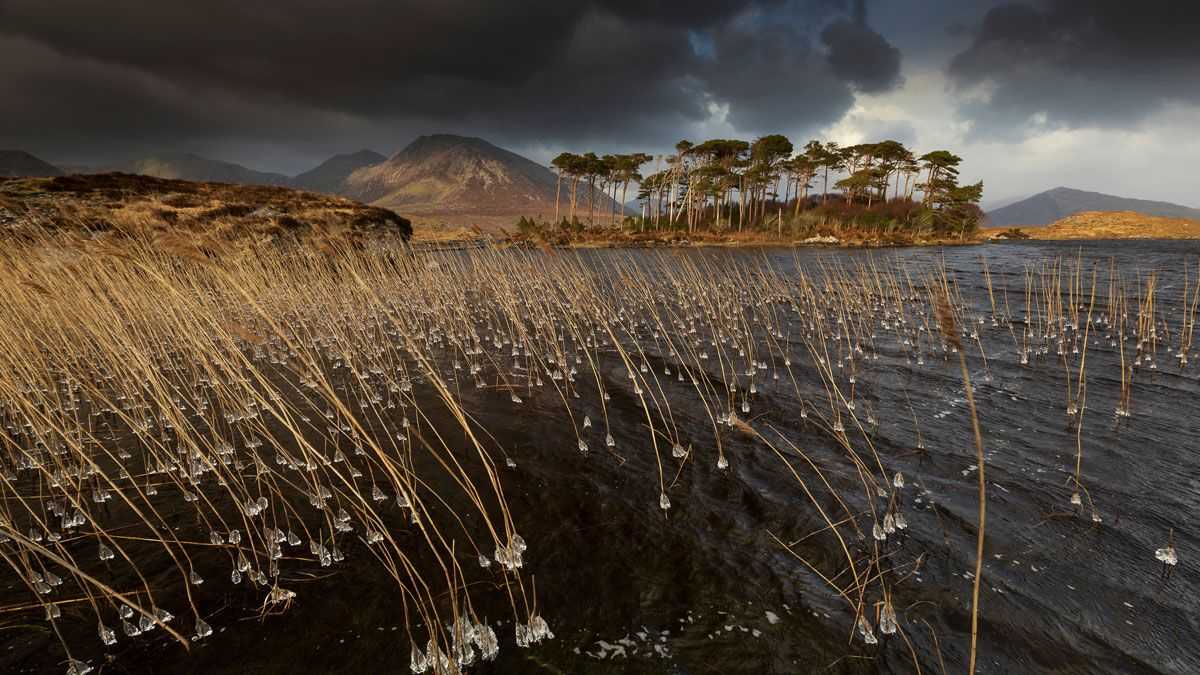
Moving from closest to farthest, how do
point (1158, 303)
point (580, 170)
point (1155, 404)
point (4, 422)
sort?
point (4, 422)
point (1155, 404)
point (1158, 303)
point (580, 170)

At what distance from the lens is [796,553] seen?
10.6 ft

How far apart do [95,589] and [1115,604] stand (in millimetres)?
5994

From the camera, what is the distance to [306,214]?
62.5ft

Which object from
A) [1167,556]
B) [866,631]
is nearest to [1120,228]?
[1167,556]

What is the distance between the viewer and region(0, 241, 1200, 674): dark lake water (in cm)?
245

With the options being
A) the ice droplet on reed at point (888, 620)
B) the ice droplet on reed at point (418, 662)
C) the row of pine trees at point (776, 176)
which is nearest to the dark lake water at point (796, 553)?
the ice droplet on reed at point (888, 620)

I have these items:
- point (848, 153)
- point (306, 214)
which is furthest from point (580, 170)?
point (306, 214)

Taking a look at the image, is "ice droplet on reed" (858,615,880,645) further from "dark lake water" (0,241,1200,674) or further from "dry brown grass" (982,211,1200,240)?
"dry brown grass" (982,211,1200,240)

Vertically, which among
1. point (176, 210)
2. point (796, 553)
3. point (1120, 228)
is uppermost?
point (1120, 228)

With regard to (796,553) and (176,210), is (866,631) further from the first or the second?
(176,210)

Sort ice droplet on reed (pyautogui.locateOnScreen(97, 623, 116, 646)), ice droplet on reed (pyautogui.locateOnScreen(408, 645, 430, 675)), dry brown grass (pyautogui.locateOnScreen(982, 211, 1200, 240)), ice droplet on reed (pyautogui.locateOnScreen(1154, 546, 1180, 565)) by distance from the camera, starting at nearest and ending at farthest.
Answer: ice droplet on reed (pyautogui.locateOnScreen(408, 645, 430, 675))
ice droplet on reed (pyautogui.locateOnScreen(97, 623, 116, 646))
ice droplet on reed (pyautogui.locateOnScreen(1154, 546, 1180, 565))
dry brown grass (pyautogui.locateOnScreen(982, 211, 1200, 240))

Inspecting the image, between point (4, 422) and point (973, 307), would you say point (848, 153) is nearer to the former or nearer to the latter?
point (973, 307)

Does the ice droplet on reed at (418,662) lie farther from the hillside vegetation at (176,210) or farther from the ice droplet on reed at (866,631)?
the hillside vegetation at (176,210)

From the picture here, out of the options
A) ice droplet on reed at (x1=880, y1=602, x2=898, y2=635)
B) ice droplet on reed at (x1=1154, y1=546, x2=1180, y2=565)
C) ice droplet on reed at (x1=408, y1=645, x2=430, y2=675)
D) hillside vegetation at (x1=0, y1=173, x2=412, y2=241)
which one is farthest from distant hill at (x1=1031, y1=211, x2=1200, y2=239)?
ice droplet on reed at (x1=408, y1=645, x2=430, y2=675)
